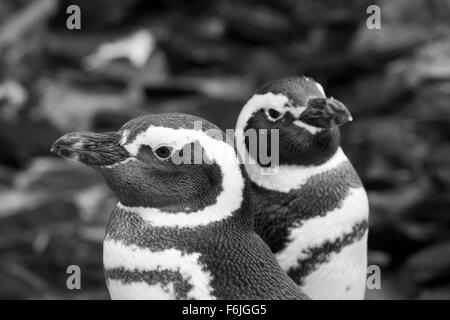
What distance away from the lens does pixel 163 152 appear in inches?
46.9

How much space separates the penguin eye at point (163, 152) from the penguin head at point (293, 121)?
0.36 m

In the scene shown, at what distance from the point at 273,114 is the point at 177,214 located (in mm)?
398

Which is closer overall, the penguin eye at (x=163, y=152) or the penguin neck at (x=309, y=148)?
the penguin eye at (x=163, y=152)

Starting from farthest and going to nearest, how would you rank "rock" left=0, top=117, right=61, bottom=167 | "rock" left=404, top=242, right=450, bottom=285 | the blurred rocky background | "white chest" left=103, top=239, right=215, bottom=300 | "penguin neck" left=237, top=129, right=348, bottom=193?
"rock" left=0, top=117, right=61, bottom=167
the blurred rocky background
"rock" left=404, top=242, right=450, bottom=285
"penguin neck" left=237, top=129, right=348, bottom=193
"white chest" left=103, top=239, right=215, bottom=300

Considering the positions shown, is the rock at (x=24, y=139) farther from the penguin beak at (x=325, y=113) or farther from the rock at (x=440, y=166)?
the penguin beak at (x=325, y=113)

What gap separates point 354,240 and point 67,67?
353 cm

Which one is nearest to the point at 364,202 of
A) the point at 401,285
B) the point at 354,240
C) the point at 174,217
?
the point at 354,240

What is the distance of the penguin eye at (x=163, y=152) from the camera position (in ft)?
3.89

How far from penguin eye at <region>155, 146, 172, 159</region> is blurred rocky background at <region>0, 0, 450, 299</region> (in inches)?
96.2

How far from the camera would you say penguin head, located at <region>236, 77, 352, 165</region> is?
1.50 metres

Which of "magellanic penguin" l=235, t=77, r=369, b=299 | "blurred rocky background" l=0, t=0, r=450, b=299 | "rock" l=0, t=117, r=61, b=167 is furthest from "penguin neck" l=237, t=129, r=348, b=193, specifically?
"rock" l=0, t=117, r=61, b=167

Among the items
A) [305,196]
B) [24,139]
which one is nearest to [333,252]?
[305,196]

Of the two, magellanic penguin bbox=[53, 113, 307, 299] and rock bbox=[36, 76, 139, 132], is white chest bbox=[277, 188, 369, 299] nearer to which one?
magellanic penguin bbox=[53, 113, 307, 299]

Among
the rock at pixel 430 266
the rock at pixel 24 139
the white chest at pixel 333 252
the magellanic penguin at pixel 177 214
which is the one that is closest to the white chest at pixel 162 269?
the magellanic penguin at pixel 177 214
